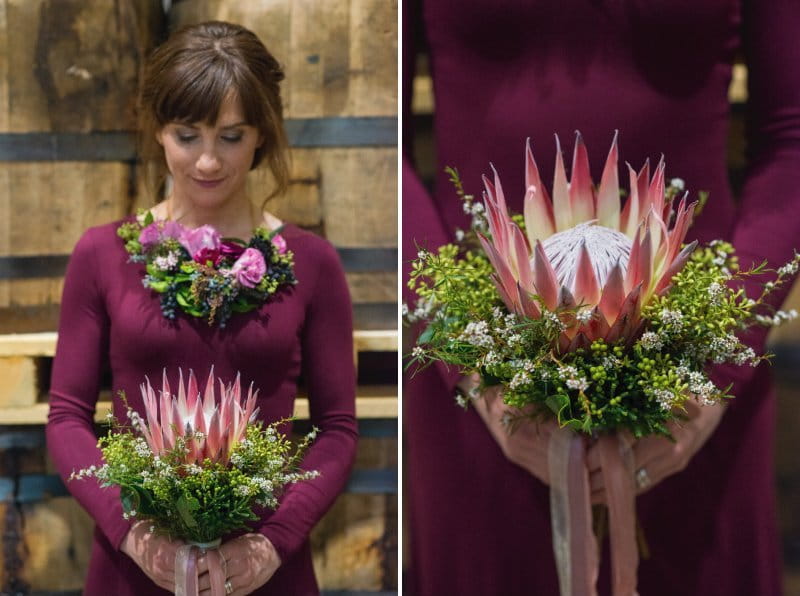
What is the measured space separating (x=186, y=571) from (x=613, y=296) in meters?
0.65

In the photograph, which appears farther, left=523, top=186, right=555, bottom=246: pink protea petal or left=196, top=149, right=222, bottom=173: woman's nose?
left=196, top=149, right=222, bottom=173: woman's nose

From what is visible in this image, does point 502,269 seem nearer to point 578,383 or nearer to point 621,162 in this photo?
point 578,383

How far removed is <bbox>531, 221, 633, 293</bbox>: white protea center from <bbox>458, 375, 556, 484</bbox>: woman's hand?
0.20m

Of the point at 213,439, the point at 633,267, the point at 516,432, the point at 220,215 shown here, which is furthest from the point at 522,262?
the point at 220,215

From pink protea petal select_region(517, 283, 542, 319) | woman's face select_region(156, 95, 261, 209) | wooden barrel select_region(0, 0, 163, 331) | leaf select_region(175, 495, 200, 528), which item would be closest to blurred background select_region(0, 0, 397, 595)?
wooden barrel select_region(0, 0, 163, 331)

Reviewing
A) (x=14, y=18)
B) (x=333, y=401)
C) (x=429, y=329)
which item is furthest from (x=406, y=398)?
(x=14, y=18)

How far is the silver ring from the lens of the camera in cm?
127

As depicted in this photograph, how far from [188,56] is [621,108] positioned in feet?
2.09

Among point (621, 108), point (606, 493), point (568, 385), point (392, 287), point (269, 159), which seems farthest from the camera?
point (392, 287)

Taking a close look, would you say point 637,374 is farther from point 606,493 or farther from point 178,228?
point 178,228

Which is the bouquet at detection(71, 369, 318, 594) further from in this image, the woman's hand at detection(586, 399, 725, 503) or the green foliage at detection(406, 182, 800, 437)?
the woman's hand at detection(586, 399, 725, 503)

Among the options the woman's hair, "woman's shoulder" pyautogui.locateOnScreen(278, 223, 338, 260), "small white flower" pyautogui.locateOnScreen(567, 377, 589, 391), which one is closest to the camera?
"small white flower" pyautogui.locateOnScreen(567, 377, 589, 391)

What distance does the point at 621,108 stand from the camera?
142 cm

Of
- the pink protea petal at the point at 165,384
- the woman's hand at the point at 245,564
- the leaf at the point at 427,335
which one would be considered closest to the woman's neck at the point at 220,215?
the pink protea petal at the point at 165,384
